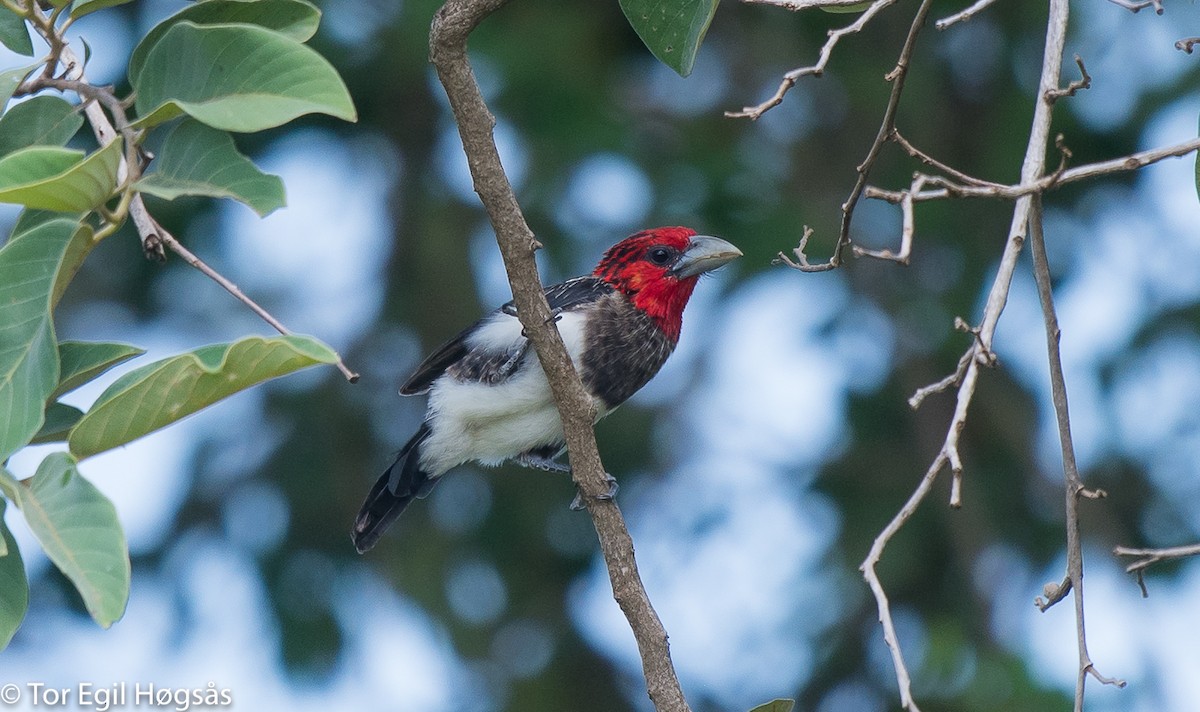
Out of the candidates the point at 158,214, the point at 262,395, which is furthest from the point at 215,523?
the point at 158,214

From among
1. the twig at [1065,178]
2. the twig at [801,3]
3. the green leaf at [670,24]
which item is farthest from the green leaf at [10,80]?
the twig at [1065,178]

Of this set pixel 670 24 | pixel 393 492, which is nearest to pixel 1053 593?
pixel 670 24

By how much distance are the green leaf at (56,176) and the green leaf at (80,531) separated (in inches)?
12.9

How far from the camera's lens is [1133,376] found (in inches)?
253

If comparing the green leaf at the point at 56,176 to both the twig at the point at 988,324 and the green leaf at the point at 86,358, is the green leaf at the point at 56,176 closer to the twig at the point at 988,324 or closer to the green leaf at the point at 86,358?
the green leaf at the point at 86,358

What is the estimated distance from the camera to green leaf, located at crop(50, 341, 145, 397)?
204 cm

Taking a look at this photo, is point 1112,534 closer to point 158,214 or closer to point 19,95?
point 158,214

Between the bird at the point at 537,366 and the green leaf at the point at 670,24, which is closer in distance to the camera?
the green leaf at the point at 670,24

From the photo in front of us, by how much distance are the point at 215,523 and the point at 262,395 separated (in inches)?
26.6

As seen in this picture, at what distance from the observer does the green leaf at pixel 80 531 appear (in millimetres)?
1604

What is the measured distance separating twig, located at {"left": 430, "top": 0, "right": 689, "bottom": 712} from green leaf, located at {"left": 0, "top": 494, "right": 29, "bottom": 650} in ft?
3.35

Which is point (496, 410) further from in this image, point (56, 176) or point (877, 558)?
point (56, 176)

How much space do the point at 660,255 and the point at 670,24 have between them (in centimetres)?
189

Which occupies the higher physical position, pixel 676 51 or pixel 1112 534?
pixel 676 51
